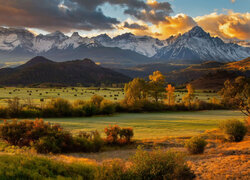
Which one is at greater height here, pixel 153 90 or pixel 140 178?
pixel 153 90

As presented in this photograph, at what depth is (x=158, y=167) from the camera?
11.0 m

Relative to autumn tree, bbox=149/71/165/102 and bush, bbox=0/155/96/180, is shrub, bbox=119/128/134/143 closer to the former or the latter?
bush, bbox=0/155/96/180

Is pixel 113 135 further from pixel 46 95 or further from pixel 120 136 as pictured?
pixel 46 95

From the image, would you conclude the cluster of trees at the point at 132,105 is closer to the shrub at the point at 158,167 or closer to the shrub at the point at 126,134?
the shrub at the point at 126,134

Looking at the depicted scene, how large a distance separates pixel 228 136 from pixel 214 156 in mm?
6695

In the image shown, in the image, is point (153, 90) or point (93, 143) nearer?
point (93, 143)

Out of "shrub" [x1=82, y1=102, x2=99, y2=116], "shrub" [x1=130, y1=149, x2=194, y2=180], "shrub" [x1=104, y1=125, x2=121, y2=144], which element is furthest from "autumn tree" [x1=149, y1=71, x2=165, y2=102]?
"shrub" [x1=130, y1=149, x2=194, y2=180]

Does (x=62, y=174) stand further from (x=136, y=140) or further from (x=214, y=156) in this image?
Result: (x=136, y=140)

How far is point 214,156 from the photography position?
17219 mm

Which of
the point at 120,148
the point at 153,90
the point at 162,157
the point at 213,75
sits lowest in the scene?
the point at 120,148

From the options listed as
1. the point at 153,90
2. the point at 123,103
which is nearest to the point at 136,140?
the point at 123,103

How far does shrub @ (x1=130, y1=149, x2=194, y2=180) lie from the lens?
433 inches

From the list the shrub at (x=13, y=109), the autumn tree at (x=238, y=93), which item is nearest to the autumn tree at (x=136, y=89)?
the shrub at (x=13, y=109)

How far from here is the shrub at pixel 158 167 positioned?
11.0 metres
